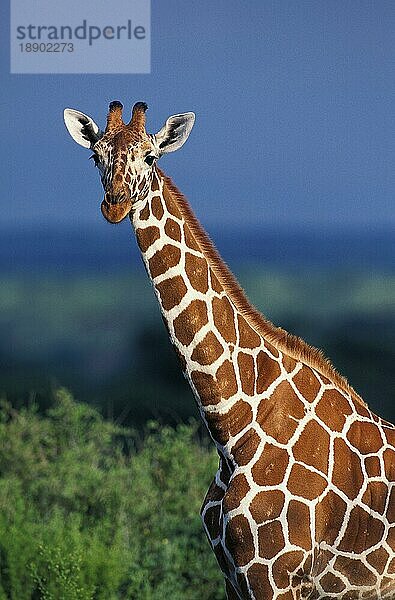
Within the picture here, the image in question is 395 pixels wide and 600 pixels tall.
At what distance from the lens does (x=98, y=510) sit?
4629 mm

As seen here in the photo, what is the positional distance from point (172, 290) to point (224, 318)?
0.16 meters

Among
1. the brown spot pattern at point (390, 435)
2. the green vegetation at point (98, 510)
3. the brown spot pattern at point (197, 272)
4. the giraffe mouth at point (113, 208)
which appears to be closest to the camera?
the giraffe mouth at point (113, 208)

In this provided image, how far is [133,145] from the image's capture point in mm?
2518

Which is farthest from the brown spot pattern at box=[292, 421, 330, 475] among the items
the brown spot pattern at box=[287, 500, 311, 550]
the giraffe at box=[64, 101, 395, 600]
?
the brown spot pattern at box=[287, 500, 311, 550]

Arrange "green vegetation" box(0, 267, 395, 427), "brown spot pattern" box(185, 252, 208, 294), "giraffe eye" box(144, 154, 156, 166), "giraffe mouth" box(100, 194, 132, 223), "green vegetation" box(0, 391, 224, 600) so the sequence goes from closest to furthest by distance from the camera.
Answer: "giraffe mouth" box(100, 194, 132, 223) → "giraffe eye" box(144, 154, 156, 166) → "brown spot pattern" box(185, 252, 208, 294) → "green vegetation" box(0, 391, 224, 600) → "green vegetation" box(0, 267, 395, 427)

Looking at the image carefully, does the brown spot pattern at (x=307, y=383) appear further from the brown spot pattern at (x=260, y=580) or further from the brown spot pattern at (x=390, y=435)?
the brown spot pattern at (x=260, y=580)

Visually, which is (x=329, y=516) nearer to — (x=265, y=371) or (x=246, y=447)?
(x=246, y=447)

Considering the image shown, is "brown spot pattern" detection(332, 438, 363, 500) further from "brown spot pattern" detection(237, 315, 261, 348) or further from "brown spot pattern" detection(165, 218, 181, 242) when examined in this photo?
"brown spot pattern" detection(165, 218, 181, 242)

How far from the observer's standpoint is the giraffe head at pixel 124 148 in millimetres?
2447

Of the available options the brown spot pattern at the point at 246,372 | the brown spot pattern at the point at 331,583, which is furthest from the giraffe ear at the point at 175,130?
→ the brown spot pattern at the point at 331,583

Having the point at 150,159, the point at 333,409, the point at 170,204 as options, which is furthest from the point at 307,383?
the point at 150,159

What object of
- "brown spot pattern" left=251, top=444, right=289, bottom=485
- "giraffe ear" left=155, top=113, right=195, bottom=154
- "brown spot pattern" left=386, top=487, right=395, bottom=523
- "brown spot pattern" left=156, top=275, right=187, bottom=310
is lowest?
"brown spot pattern" left=386, top=487, right=395, bottom=523

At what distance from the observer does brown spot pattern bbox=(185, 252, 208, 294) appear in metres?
2.65

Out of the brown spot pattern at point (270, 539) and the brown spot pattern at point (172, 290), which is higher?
the brown spot pattern at point (172, 290)
